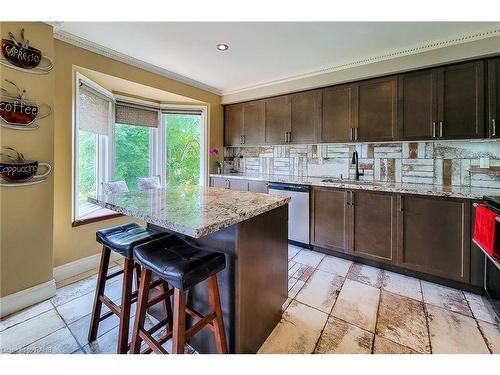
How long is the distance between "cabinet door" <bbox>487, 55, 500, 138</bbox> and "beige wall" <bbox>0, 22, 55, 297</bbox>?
4.08 metres

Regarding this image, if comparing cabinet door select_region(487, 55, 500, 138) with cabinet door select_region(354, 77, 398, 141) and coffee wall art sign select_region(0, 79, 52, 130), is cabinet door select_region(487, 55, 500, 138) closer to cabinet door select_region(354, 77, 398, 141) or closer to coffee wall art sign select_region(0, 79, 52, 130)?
cabinet door select_region(354, 77, 398, 141)

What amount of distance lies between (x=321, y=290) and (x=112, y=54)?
3.42 metres

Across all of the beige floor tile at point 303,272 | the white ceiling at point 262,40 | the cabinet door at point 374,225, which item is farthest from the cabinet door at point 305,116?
the beige floor tile at point 303,272

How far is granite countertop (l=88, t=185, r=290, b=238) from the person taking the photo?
1.07 meters

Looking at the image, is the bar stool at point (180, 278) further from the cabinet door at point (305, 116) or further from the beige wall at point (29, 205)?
the cabinet door at point (305, 116)

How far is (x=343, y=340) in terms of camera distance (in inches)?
63.3

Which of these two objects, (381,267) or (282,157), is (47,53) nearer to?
(282,157)

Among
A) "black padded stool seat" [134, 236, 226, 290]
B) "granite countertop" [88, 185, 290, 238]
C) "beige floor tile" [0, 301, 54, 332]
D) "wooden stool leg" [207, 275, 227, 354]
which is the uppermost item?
"granite countertop" [88, 185, 290, 238]

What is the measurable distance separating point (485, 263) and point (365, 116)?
192 cm

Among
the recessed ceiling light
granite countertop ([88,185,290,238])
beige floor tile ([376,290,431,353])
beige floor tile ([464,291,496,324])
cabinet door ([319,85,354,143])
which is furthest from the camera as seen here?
cabinet door ([319,85,354,143])

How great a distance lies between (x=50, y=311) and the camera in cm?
189

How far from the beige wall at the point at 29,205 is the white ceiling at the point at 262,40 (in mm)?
530

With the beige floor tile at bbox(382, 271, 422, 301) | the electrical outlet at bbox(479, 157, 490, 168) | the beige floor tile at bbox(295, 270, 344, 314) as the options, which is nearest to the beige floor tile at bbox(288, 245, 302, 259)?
the beige floor tile at bbox(295, 270, 344, 314)

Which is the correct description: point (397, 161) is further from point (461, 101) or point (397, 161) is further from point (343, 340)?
point (343, 340)
